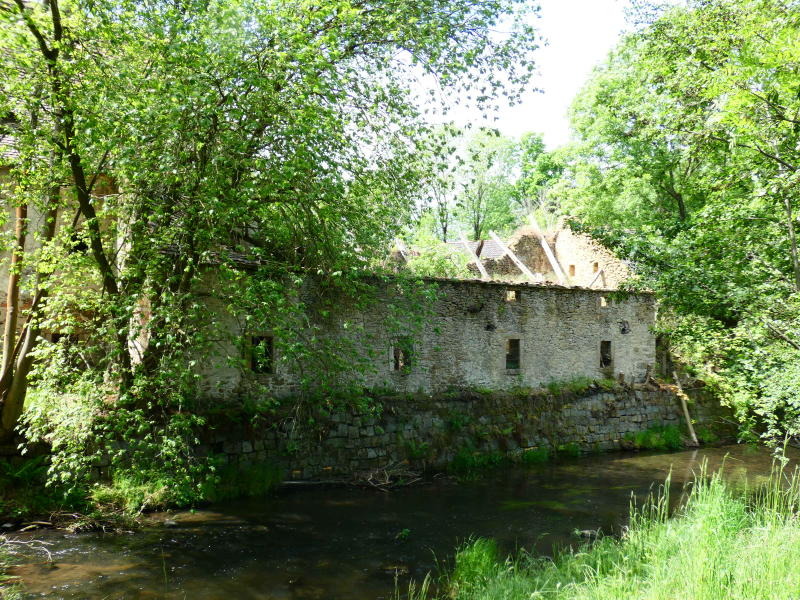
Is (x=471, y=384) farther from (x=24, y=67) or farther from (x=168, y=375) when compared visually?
(x=24, y=67)

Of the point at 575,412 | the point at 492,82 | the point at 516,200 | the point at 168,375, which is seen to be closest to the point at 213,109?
the point at 168,375

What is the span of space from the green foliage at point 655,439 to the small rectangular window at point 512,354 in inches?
149

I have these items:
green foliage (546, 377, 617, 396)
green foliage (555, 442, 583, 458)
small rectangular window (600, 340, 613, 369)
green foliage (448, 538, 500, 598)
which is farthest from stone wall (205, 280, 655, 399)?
green foliage (448, 538, 500, 598)

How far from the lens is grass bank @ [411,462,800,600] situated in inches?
163

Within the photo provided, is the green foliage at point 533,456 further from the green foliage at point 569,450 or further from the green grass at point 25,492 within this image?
the green grass at point 25,492

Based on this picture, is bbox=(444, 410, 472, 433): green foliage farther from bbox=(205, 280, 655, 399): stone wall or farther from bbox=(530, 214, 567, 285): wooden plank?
bbox=(530, 214, 567, 285): wooden plank

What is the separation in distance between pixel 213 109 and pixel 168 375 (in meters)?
3.40

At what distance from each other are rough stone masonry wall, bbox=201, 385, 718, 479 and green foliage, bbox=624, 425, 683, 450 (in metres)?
0.20

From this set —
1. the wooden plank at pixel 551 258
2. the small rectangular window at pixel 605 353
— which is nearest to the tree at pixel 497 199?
the wooden plank at pixel 551 258

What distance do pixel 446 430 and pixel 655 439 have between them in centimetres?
667

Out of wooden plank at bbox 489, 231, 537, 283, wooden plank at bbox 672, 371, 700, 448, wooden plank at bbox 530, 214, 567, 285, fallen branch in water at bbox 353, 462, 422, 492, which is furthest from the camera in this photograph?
wooden plank at bbox 530, 214, 567, 285

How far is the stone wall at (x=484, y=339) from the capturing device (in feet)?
40.3

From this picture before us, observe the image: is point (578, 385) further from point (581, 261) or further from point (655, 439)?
point (581, 261)

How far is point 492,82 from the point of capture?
9.87 m
